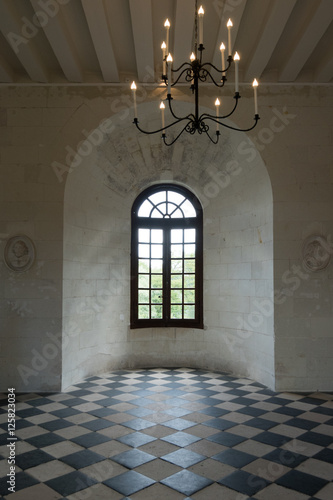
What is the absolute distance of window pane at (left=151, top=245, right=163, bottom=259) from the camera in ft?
23.8

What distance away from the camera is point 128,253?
7090mm

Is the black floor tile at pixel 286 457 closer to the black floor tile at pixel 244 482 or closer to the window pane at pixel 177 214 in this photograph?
the black floor tile at pixel 244 482

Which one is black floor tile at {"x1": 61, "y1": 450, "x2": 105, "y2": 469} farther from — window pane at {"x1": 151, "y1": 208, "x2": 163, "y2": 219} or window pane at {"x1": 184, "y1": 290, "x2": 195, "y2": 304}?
window pane at {"x1": 151, "y1": 208, "x2": 163, "y2": 219}

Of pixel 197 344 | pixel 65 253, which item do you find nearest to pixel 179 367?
pixel 197 344

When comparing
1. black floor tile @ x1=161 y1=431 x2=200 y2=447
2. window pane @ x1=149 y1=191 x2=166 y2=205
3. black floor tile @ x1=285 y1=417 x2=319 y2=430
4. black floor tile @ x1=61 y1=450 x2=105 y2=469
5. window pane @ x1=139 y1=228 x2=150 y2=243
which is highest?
window pane @ x1=149 y1=191 x2=166 y2=205

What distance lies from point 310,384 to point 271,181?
8.74 feet

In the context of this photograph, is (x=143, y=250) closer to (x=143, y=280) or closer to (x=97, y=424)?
(x=143, y=280)

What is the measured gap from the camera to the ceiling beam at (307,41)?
4.17m

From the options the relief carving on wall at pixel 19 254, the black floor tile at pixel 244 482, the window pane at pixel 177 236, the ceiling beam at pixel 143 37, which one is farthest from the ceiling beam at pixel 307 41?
the black floor tile at pixel 244 482

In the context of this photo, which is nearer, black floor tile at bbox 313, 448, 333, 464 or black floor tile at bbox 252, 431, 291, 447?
black floor tile at bbox 313, 448, 333, 464

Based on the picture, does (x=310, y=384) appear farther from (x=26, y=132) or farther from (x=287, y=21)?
(x=26, y=132)

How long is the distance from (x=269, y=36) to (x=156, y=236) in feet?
11.9

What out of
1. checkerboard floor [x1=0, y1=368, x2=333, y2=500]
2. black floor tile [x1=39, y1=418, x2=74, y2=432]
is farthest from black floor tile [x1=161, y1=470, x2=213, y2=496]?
black floor tile [x1=39, y1=418, x2=74, y2=432]

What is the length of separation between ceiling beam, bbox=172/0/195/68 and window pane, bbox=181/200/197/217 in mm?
2530
